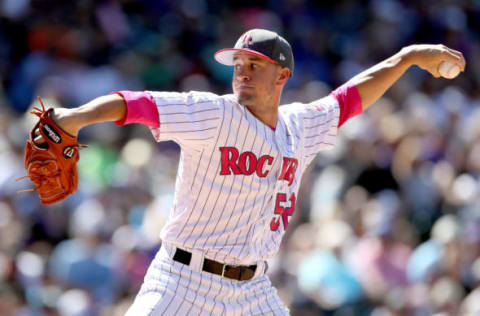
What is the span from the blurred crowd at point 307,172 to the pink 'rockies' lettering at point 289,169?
258 cm

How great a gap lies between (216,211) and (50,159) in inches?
34.0

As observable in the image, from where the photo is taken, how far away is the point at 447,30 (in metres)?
11.0

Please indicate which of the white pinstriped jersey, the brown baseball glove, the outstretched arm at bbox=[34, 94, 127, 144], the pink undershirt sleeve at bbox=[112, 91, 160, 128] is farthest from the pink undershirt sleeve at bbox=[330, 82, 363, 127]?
the brown baseball glove

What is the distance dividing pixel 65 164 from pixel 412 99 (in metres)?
6.22

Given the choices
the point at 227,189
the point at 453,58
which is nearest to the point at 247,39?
the point at 227,189

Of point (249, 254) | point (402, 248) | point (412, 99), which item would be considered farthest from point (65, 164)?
point (412, 99)

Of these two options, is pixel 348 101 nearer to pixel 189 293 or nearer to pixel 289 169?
pixel 289 169

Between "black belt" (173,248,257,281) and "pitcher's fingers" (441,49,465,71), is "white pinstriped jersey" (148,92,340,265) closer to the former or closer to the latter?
"black belt" (173,248,257,281)

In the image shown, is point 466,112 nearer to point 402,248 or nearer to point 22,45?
point 402,248

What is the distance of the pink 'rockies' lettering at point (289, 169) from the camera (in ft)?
14.5

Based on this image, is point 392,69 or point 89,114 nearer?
point 89,114

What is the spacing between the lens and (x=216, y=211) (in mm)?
4207

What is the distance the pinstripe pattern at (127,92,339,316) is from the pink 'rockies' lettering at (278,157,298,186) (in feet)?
0.10

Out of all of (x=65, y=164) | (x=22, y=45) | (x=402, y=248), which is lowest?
(x=402, y=248)
